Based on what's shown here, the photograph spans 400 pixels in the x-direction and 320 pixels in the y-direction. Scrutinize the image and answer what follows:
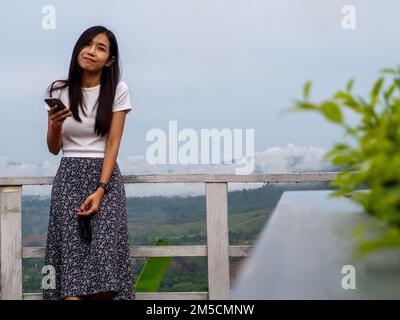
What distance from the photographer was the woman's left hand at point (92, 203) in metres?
2.74

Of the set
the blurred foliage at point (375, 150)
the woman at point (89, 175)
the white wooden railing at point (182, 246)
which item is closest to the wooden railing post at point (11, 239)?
the white wooden railing at point (182, 246)

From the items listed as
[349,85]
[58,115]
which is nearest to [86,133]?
[58,115]

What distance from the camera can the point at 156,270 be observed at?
3.47 metres

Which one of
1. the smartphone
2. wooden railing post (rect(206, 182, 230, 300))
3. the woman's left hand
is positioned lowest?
wooden railing post (rect(206, 182, 230, 300))

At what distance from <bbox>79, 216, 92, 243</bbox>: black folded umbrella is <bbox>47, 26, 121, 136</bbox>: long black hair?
36 centimetres

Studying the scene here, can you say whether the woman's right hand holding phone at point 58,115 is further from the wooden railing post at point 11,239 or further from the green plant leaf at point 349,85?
the green plant leaf at point 349,85

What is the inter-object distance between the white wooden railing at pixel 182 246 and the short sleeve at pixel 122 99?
537mm

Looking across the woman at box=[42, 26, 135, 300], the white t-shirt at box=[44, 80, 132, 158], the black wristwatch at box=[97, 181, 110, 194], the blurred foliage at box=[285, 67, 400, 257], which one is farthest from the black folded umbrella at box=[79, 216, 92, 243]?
the blurred foliage at box=[285, 67, 400, 257]

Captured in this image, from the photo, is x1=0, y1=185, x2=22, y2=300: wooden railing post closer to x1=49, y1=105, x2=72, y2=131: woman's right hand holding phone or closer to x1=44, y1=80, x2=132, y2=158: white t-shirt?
x1=44, y1=80, x2=132, y2=158: white t-shirt

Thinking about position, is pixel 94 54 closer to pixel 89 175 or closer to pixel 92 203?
pixel 89 175

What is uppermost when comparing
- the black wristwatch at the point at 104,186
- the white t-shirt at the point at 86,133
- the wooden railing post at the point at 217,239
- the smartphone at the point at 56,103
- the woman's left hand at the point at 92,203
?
the smartphone at the point at 56,103

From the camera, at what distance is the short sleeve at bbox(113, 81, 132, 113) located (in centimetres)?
284
